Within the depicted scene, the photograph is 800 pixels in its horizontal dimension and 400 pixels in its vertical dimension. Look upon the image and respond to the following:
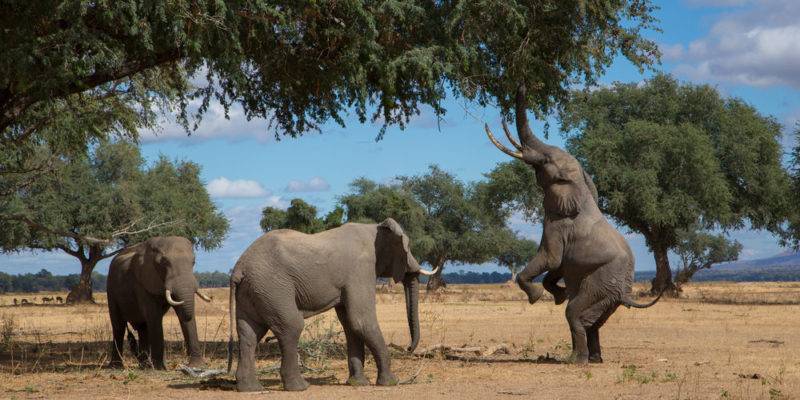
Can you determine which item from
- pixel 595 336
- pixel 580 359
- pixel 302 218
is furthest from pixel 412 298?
pixel 302 218

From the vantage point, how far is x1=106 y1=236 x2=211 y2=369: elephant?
14.8 m

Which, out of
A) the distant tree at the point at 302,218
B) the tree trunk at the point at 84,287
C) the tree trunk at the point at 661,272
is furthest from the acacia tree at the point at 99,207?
the tree trunk at the point at 661,272

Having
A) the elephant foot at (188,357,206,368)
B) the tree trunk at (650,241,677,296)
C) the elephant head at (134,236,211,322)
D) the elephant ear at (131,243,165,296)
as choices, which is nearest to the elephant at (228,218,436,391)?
the elephant foot at (188,357,206,368)

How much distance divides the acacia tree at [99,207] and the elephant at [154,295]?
2858 cm

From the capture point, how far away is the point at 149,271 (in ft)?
49.9

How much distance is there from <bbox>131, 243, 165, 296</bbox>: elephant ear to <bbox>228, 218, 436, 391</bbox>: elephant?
12.1 feet

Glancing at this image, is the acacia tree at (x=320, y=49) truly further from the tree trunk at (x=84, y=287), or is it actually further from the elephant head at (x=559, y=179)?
A: the tree trunk at (x=84, y=287)

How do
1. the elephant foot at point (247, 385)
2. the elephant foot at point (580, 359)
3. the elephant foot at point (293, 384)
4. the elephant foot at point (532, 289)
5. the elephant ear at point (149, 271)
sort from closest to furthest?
the elephant foot at point (247, 385), the elephant foot at point (293, 384), the elephant foot at point (580, 359), the elephant foot at point (532, 289), the elephant ear at point (149, 271)

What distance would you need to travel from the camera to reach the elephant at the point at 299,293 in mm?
11367

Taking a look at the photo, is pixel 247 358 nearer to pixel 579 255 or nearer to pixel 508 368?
pixel 508 368

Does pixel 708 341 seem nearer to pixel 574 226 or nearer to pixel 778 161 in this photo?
pixel 574 226

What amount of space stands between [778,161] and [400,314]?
19.9 meters

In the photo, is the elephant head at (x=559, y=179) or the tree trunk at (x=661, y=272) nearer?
the elephant head at (x=559, y=179)

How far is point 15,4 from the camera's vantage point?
45.4 feet
